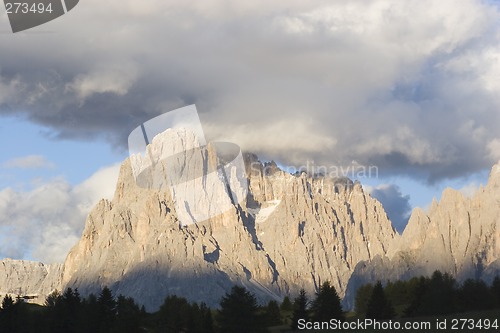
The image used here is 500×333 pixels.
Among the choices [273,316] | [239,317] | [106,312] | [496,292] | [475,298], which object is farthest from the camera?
[273,316]

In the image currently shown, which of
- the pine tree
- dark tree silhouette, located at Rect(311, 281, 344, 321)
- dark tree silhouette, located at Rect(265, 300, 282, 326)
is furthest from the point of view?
dark tree silhouette, located at Rect(265, 300, 282, 326)

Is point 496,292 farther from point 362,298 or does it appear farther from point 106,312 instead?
point 106,312

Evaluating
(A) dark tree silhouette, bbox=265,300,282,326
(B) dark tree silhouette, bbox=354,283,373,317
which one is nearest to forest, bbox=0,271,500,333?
(A) dark tree silhouette, bbox=265,300,282,326

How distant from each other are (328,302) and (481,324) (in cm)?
2741

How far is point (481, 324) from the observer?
79562mm

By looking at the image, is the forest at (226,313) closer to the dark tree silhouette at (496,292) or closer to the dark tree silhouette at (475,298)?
the dark tree silhouette at (475,298)

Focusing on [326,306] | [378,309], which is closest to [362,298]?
[378,309]

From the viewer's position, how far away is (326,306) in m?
104

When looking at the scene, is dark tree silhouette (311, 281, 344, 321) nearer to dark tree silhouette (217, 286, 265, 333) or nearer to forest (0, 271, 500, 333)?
forest (0, 271, 500, 333)

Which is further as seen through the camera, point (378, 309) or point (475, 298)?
point (378, 309)

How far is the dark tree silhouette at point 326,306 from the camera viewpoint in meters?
103

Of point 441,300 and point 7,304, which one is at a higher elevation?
point 7,304

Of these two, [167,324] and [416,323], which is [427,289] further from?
[167,324]

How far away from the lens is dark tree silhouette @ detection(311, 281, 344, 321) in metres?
103
